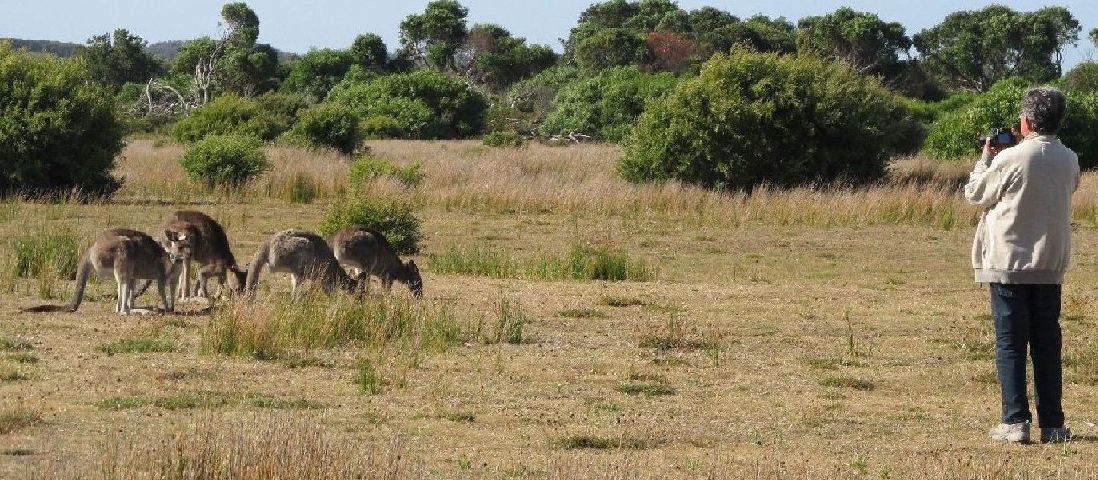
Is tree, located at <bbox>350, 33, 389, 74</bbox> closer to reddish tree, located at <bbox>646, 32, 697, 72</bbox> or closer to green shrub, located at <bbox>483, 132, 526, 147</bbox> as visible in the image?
reddish tree, located at <bbox>646, 32, 697, 72</bbox>

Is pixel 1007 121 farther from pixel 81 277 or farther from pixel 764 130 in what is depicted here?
pixel 81 277

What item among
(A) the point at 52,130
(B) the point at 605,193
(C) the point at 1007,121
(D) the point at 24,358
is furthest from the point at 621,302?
(C) the point at 1007,121

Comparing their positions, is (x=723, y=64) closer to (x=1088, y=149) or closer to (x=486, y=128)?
(x=1088, y=149)

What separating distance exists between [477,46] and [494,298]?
83395mm

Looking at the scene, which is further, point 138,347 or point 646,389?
point 138,347

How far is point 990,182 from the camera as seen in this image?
921cm

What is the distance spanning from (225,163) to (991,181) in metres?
24.9

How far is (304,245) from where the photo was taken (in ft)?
50.7

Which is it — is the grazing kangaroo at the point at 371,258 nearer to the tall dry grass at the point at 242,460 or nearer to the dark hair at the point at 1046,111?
the dark hair at the point at 1046,111

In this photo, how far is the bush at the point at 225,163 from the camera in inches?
1268

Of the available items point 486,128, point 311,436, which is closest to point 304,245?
point 311,436

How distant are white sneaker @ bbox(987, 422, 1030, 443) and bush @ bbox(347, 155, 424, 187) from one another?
73.6 feet

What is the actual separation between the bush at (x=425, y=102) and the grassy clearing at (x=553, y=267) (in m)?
39.4

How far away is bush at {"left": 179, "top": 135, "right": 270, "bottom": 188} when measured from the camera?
32.2 m
